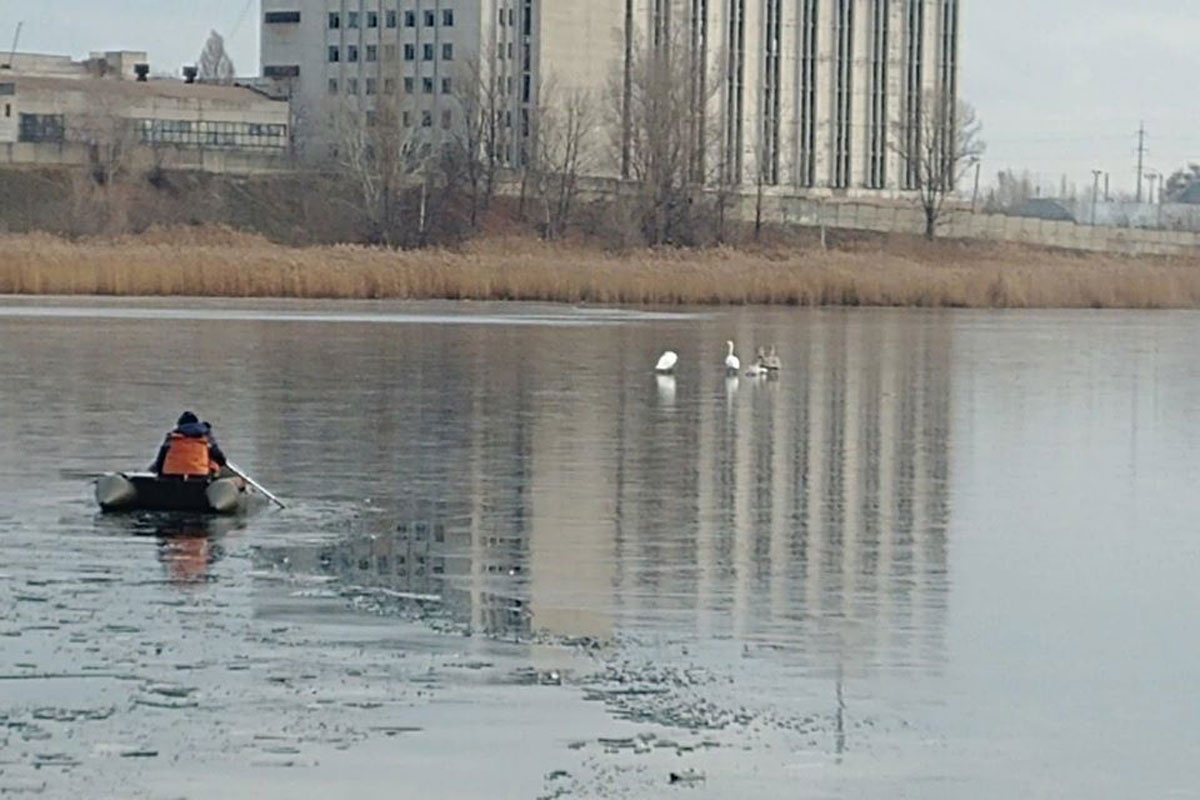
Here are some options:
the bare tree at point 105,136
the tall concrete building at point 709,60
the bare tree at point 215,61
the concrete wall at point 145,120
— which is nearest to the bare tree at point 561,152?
the tall concrete building at point 709,60

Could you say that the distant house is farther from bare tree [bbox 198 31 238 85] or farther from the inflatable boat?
the inflatable boat

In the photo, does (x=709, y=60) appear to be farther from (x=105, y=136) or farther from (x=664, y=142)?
(x=105, y=136)

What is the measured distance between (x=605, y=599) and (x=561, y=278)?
5191 cm

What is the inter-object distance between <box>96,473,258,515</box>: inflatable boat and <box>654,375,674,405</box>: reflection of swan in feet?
41.4

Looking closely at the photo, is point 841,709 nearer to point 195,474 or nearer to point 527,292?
point 195,474

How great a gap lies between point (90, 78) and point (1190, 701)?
11466cm

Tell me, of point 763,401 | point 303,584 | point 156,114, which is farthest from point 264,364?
point 156,114

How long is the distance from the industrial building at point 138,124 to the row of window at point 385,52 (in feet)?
17.1

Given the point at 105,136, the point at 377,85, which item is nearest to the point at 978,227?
the point at 377,85

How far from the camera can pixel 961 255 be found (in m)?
101

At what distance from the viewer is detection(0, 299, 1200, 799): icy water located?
983cm

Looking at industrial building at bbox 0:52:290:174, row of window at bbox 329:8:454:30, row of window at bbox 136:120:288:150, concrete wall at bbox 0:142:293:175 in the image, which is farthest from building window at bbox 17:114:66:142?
row of window at bbox 329:8:454:30

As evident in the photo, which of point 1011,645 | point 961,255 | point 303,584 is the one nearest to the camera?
point 1011,645

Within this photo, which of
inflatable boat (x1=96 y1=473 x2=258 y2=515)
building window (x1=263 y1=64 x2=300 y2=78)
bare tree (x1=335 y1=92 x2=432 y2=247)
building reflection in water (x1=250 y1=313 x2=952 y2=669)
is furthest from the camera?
building window (x1=263 y1=64 x2=300 y2=78)
